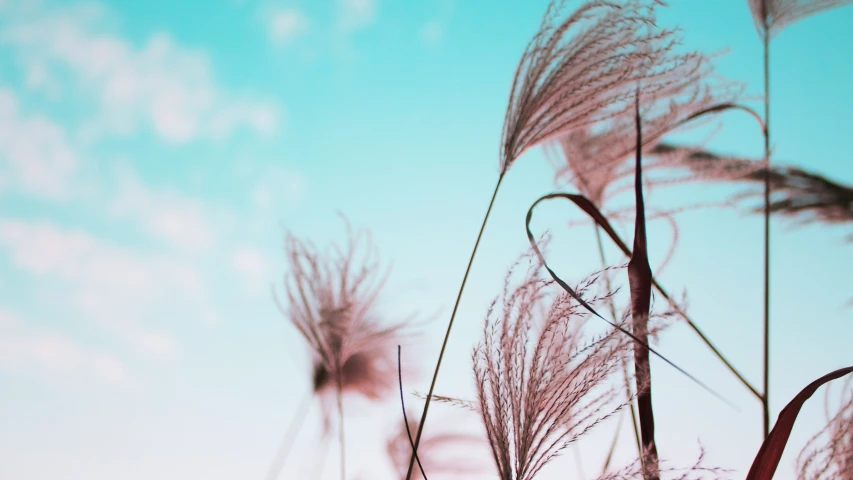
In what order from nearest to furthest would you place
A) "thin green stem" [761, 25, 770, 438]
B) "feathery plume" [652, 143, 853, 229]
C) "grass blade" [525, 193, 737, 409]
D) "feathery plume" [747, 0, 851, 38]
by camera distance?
"grass blade" [525, 193, 737, 409]
"thin green stem" [761, 25, 770, 438]
"feathery plume" [652, 143, 853, 229]
"feathery plume" [747, 0, 851, 38]

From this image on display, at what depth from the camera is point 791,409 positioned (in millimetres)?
786

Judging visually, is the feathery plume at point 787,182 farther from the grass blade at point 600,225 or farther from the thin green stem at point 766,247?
the grass blade at point 600,225

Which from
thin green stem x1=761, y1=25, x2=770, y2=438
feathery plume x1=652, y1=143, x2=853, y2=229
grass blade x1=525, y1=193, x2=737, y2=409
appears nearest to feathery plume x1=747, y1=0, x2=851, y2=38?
thin green stem x1=761, y1=25, x2=770, y2=438

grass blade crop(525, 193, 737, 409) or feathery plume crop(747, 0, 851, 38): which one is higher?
feathery plume crop(747, 0, 851, 38)

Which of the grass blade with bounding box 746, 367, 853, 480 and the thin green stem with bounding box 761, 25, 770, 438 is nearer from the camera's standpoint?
the grass blade with bounding box 746, 367, 853, 480

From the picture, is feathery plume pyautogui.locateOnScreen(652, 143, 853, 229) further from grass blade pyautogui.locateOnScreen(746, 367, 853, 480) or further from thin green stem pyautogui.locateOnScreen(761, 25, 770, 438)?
grass blade pyautogui.locateOnScreen(746, 367, 853, 480)

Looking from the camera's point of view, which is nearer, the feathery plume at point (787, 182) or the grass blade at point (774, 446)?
the grass blade at point (774, 446)

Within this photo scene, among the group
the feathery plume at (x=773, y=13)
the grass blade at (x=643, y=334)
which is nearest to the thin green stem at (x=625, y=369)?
the grass blade at (x=643, y=334)

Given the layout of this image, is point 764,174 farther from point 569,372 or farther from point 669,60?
point 569,372

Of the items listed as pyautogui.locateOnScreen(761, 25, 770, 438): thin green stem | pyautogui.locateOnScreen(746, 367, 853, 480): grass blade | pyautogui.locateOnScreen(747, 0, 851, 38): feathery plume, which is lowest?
pyautogui.locateOnScreen(746, 367, 853, 480): grass blade

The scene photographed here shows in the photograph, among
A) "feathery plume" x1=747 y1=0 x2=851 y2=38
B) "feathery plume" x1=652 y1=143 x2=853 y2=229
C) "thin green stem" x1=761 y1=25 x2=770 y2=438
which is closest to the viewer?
"thin green stem" x1=761 y1=25 x2=770 y2=438

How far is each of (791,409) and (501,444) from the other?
344mm

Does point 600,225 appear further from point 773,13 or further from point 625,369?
point 773,13

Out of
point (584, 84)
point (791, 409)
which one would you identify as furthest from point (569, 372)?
point (584, 84)
